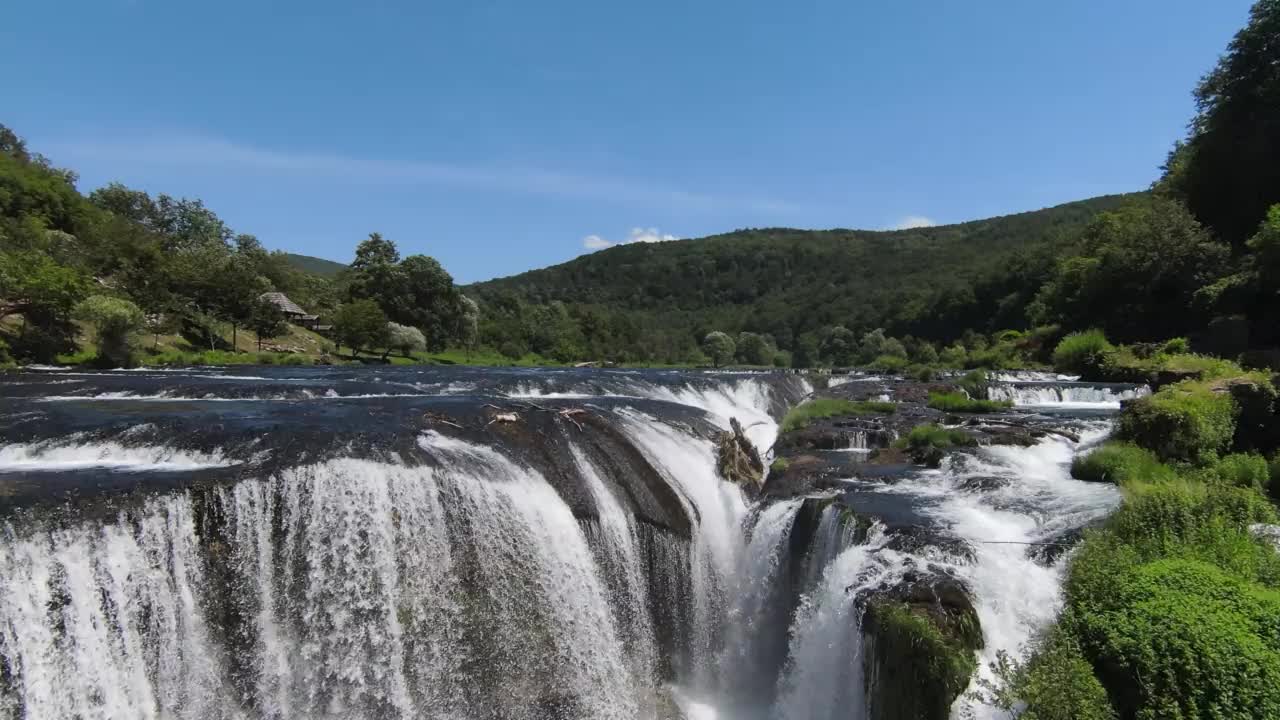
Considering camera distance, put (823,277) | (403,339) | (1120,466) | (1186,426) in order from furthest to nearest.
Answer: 1. (823,277)
2. (403,339)
3. (1186,426)
4. (1120,466)

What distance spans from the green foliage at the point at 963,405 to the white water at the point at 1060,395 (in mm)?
2200

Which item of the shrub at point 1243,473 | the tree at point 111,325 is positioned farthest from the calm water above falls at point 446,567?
the tree at point 111,325

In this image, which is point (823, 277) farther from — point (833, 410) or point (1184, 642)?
point (1184, 642)

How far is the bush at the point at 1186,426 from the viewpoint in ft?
38.0

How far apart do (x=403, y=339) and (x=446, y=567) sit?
43.9 metres

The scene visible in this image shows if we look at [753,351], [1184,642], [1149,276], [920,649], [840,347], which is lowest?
[920,649]

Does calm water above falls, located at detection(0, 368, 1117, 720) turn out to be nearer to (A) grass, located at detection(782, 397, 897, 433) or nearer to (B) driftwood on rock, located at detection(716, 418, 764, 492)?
(B) driftwood on rock, located at detection(716, 418, 764, 492)

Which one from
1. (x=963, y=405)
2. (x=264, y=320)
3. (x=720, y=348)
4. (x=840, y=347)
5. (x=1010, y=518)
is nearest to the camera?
(x=1010, y=518)

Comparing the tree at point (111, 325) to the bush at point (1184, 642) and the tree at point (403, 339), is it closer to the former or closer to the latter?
the tree at point (403, 339)

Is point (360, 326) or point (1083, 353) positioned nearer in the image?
point (1083, 353)

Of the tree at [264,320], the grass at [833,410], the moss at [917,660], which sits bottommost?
the moss at [917,660]

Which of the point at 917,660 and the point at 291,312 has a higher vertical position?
the point at 291,312

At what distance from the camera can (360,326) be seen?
45.8 m

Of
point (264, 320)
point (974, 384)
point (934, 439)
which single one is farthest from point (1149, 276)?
point (264, 320)
